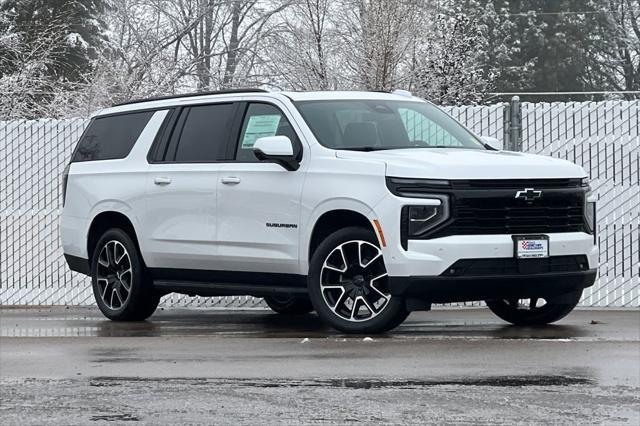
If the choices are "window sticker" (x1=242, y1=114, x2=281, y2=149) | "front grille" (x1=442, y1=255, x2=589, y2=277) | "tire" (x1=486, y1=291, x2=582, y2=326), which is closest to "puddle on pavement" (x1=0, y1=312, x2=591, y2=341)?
"tire" (x1=486, y1=291, x2=582, y2=326)

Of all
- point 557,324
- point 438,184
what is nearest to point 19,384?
point 438,184

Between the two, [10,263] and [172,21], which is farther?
[172,21]

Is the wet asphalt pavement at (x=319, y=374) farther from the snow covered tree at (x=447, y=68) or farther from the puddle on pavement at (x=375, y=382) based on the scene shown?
the snow covered tree at (x=447, y=68)

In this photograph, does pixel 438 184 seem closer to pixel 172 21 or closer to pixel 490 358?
pixel 490 358

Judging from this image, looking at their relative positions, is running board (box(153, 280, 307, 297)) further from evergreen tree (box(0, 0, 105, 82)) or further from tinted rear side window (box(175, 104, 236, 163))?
evergreen tree (box(0, 0, 105, 82))

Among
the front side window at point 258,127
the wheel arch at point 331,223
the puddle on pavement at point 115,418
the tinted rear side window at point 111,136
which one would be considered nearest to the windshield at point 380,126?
the front side window at point 258,127

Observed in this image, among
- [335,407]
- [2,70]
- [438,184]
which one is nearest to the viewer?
[335,407]

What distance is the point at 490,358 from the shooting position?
892cm

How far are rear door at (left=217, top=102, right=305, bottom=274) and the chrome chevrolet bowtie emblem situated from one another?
1.70 metres

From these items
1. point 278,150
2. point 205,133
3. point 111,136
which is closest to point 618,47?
point 111,136

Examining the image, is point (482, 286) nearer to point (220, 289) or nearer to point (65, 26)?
point (220, 289)

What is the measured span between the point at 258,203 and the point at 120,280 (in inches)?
Result: 77.9

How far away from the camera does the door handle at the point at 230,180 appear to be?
11586 mm

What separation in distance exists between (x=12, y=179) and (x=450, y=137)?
5.89m
